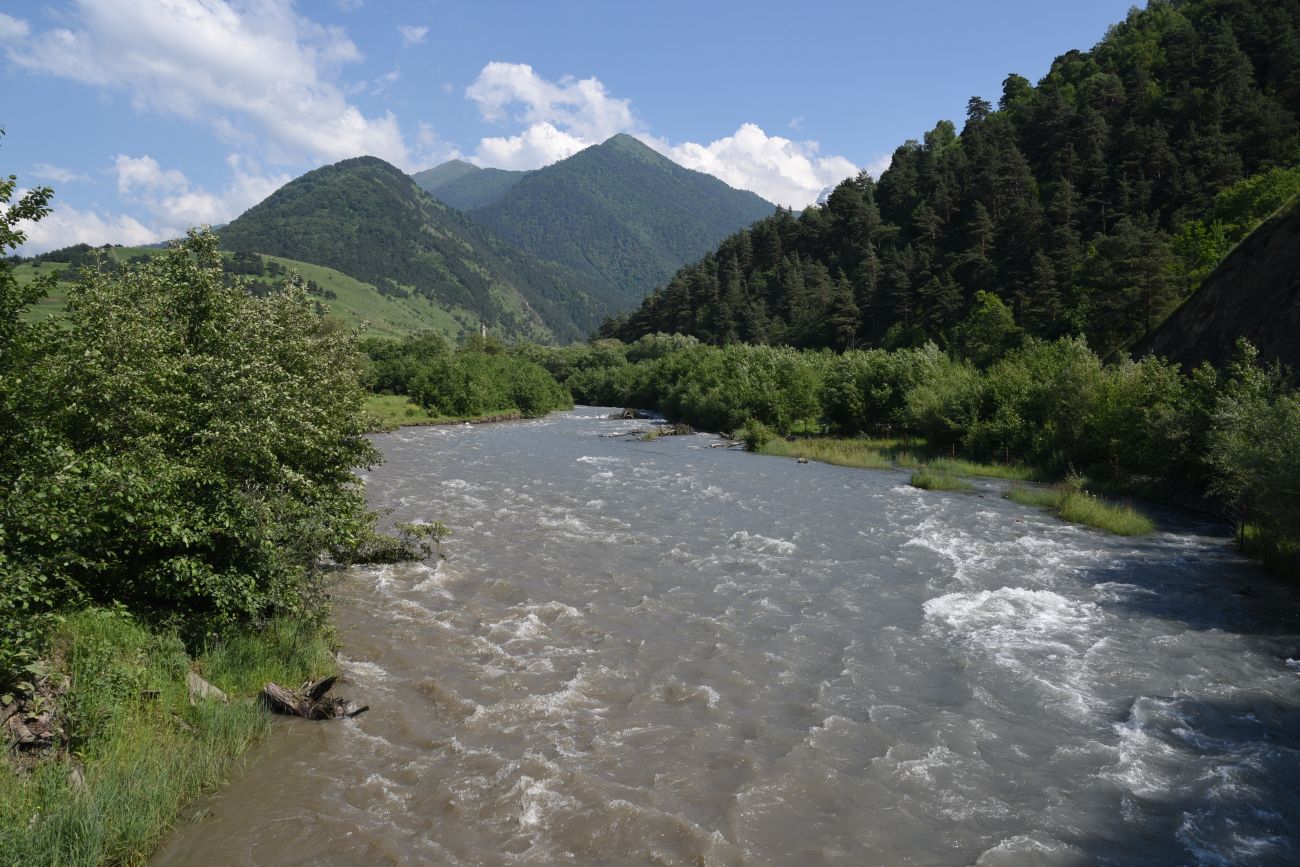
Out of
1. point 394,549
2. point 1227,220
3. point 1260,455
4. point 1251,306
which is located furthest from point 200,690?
point 1227,220

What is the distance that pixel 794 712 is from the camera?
14.6m

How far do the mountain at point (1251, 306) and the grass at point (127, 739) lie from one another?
4759cm

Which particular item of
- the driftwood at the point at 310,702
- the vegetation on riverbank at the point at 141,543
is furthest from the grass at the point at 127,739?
the driftwood at the point at 310,702

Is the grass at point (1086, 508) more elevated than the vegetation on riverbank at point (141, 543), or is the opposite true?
the vegetation on riverbank at point (141, 543)

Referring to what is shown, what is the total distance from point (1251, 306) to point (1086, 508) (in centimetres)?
2242

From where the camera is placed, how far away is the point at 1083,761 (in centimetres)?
1268

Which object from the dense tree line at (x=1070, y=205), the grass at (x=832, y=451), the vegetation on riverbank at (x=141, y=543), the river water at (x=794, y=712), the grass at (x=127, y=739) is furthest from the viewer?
the dense tree line at (x=1070, y=205)

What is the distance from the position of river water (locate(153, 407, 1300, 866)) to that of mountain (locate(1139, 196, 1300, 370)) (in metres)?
19.3

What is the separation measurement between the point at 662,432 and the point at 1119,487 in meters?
43.8

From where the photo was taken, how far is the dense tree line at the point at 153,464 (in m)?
10.6

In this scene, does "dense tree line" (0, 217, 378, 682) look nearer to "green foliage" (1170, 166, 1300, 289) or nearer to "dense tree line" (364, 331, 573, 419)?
"green foliage" (1170, 166, 1300, 289)

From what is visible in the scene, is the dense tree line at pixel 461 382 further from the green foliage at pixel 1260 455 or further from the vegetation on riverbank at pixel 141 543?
the green foliage at pixel 1260 455

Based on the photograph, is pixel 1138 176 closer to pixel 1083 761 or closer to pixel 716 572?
pixel 716 572

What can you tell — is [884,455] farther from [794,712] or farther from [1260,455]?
[794,712]
